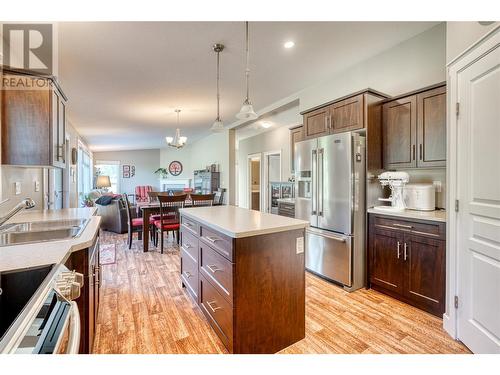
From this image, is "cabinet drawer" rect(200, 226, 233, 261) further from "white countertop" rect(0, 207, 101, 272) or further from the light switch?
the light switch

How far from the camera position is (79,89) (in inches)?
156

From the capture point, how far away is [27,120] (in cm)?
215

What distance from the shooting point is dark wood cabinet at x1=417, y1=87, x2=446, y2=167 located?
232 cm

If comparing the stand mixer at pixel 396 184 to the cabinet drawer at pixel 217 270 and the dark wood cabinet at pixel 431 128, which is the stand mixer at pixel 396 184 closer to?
the dark wood cabinet at pixel 431 128

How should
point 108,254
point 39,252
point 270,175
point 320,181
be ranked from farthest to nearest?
1. point 270,175
2. point 108,254
3. point 320,181
4. point 39,252

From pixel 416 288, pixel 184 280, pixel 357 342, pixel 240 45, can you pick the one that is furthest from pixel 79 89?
pixel 416 288

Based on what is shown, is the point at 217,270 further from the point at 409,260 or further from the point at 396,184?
the point at 396,184

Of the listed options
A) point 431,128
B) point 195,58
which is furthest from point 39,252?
point 431,128

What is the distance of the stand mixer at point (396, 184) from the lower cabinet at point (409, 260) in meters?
0.21

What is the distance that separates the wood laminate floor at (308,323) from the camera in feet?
5.94

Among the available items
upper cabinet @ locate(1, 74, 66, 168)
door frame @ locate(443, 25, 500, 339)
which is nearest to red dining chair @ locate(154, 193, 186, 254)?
upper cabinet @ locate(1, 74, 66, 168)

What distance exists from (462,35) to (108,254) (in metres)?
4.85
